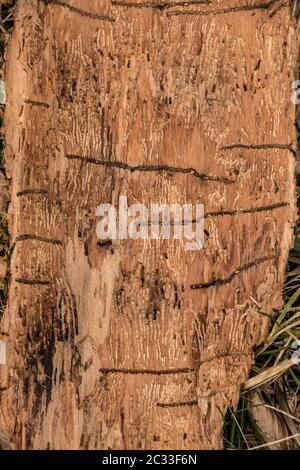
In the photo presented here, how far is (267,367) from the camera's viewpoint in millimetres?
2119

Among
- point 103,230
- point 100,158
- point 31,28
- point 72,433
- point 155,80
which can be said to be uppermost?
point 31,28

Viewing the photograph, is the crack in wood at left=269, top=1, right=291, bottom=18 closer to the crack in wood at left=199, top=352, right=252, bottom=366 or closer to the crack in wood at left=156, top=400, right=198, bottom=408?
the crack in wood at left=199, top=352, right=252, bottom=366

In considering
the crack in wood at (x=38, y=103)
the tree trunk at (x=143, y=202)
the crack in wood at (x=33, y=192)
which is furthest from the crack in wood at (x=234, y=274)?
the crack in wood at (x=38, y=103)

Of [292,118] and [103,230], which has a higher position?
[292,118]

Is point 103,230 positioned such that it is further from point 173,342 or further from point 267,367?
point 267,367

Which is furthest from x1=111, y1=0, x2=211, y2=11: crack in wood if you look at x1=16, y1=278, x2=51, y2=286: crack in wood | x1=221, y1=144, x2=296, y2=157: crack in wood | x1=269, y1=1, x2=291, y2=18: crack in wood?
x1=16, y1=278, x2=51, y2=286: crack in wood

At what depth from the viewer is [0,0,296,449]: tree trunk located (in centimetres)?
183

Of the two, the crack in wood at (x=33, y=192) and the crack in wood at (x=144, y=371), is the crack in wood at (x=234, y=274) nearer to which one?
the crack in wood at (x=144, y=371)

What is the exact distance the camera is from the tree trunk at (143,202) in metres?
1.83

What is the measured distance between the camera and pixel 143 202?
6.15 ft

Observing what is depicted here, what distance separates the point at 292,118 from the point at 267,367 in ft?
2.25

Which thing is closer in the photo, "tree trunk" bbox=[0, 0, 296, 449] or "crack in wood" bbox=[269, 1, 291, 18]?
"tree trunk" bbox=[0, 0, 296, 449]

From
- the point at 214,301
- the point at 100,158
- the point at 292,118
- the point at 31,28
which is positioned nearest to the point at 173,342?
the point at 214,301

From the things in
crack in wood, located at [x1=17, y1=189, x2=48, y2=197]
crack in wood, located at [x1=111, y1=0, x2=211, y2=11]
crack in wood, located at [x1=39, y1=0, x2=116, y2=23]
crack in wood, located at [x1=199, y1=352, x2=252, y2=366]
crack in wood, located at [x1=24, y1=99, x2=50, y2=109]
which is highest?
crack in wood, located at [x1=111, y1=0, x2=211, y2=11]
